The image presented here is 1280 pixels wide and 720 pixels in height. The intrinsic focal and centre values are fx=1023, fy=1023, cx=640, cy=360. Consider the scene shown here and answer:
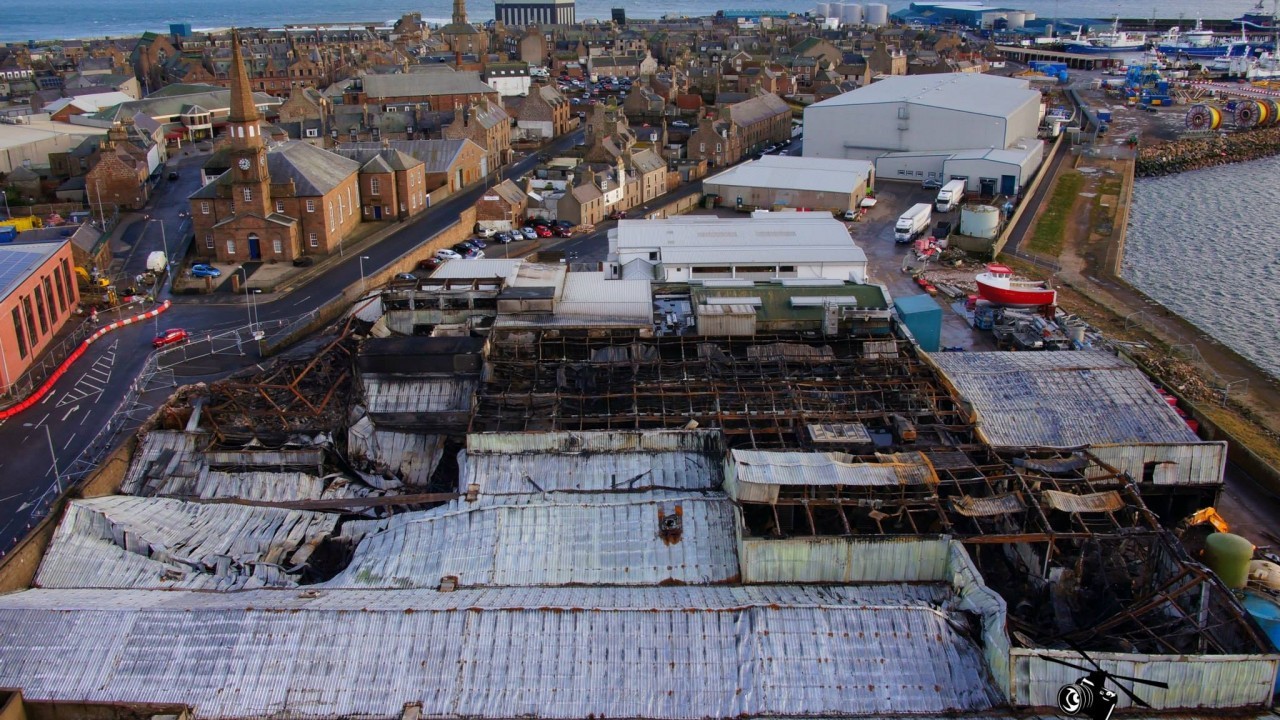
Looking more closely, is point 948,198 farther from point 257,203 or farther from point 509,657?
point 509,657

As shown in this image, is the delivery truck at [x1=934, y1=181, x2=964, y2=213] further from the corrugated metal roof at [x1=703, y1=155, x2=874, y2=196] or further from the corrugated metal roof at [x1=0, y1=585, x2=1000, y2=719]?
the corrugated metal roof at [x1=0, y1=585, x2=1000, y2=719]

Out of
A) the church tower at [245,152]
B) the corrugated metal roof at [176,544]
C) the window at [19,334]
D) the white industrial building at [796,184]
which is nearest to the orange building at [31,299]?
the window at [19,334]

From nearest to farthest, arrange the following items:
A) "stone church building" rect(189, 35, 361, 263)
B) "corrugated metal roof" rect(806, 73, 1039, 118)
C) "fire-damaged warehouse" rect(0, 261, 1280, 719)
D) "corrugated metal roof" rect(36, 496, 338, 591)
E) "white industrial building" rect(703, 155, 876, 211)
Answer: "fire-damaged warehouse" rect(0, 261, 1280, 719)
"corrugated metal roof" rect(36, 496, 338, 591)
"stone church building" rect(189, 35, 361, 263)
"white industrial building" rect(703, 155, 876, 211)
"corrugated metal roof" rect(806, 73, 1039, 118)

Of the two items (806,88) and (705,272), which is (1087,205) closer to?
(705,272)

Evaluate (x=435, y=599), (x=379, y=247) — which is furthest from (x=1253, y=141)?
(x=435, y=599)

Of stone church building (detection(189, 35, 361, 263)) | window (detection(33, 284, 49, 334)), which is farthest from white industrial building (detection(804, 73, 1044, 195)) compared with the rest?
window (detection(33, 284, 49, 334))
